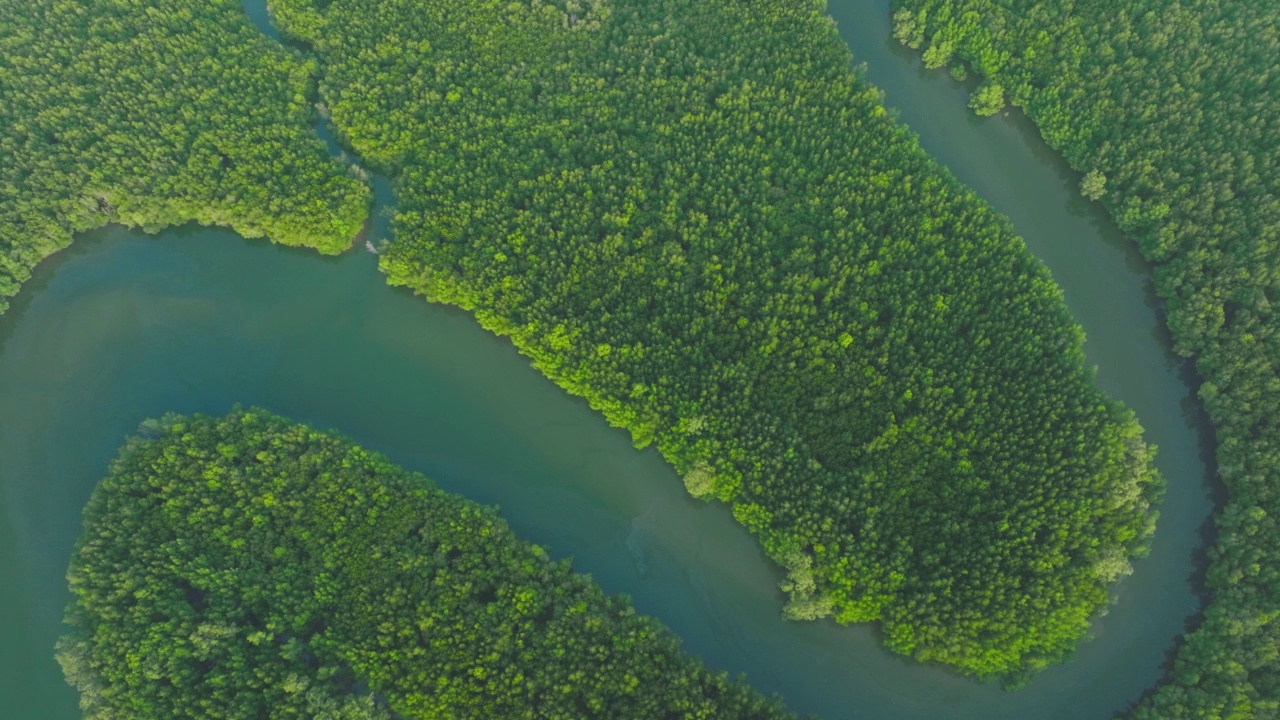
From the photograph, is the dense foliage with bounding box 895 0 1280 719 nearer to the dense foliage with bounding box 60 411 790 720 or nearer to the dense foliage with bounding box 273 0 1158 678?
the dense foliage with bounding box 273 0 1158 678

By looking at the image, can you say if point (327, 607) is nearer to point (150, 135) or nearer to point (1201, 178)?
point (150, 135)

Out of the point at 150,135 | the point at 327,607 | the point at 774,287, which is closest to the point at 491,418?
the point at 327,607

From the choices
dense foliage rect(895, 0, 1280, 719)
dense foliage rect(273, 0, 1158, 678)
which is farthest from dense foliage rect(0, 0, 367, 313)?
dense foliage rect(895, 0, 1280, 719)

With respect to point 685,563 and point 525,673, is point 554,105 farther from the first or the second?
point 525,673

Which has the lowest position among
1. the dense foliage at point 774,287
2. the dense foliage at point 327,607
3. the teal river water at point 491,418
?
the dense foliage at point 327,607

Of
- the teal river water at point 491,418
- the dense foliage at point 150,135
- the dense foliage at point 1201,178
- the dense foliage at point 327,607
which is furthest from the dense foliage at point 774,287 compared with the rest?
the dense foliage at point 327,607

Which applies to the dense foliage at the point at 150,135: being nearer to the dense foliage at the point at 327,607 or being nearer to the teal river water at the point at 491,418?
the teal river water at the point at 491,418
